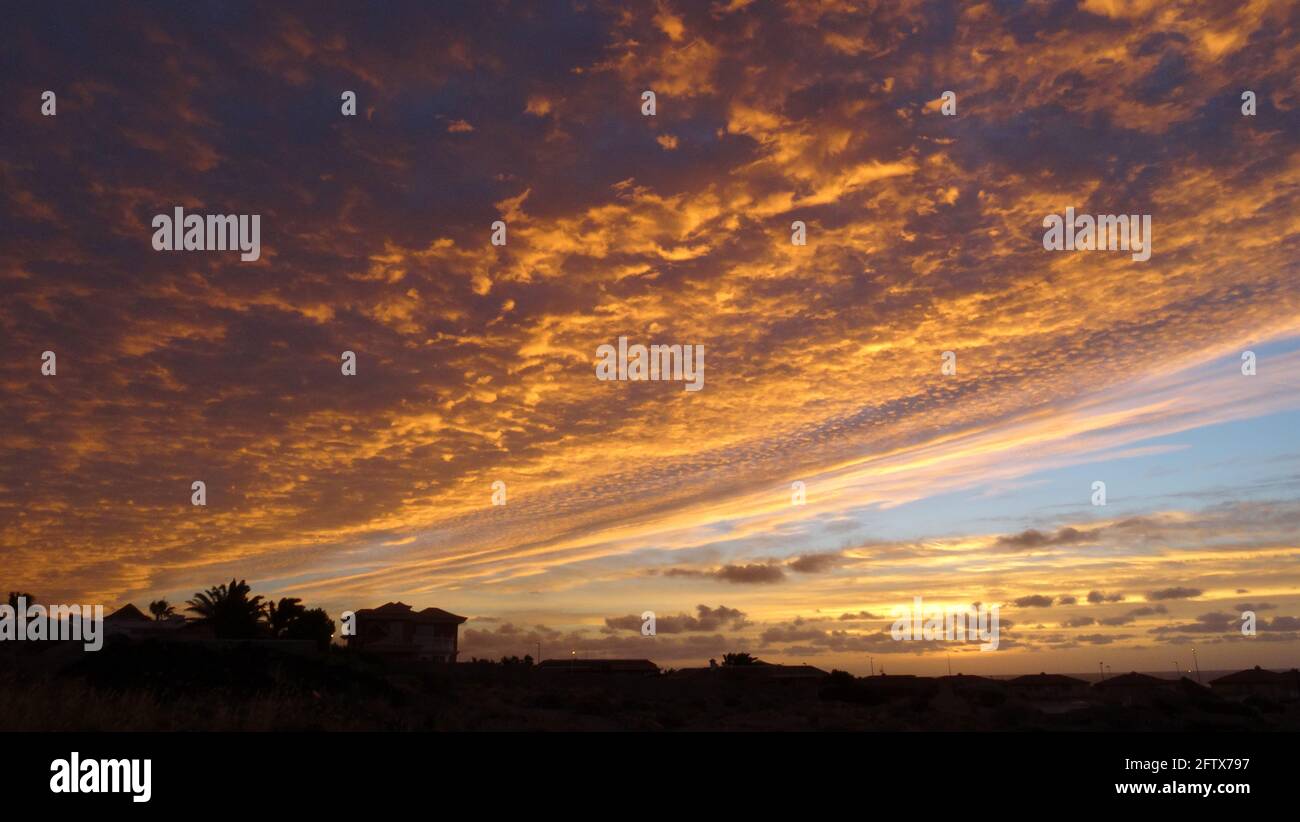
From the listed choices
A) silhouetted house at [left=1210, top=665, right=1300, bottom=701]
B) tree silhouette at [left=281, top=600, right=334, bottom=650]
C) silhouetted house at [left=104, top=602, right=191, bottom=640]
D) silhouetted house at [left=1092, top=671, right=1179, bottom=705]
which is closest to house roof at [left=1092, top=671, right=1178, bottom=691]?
silhouetted house at [left=1092, top=671, right=1179, bottom=705]

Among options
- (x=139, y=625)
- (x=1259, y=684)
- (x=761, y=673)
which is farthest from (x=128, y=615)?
(x=1259, y=684)

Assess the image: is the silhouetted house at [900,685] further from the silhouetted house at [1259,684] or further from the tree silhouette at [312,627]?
the tree silhouette at [312,627]

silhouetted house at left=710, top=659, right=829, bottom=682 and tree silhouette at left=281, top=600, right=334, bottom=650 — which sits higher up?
tree silhouette at left=281, top=600, right=334, bottom=650

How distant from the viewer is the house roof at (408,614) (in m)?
69.2

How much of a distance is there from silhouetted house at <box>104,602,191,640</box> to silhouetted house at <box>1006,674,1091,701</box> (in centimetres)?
5236

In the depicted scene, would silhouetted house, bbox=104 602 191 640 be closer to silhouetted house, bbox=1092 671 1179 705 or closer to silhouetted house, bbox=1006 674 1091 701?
silhouetted house, bbox=1006 674 1091 701

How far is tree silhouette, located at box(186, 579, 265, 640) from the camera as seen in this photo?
57969 millimetres

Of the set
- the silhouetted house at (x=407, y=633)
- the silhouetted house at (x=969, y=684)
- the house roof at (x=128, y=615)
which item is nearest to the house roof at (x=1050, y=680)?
the silhouetted house at (x=969, y=684)

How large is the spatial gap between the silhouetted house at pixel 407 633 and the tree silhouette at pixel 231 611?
8.18 meters

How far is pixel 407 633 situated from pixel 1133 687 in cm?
5159

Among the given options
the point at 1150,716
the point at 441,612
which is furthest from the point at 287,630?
the point at 1150,716

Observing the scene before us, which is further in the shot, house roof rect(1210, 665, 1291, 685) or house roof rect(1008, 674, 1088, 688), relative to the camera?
house roof rect(1008, 674, 1088, 688)

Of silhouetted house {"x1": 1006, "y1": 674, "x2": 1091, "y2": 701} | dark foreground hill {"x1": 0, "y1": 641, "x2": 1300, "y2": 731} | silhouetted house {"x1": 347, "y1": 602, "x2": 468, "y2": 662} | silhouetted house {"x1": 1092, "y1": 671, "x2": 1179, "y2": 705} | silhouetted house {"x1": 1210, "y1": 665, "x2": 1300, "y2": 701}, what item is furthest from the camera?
silhouetted house {"x1": 347, "y1": 602, "x2": 468, "y2": 662}
